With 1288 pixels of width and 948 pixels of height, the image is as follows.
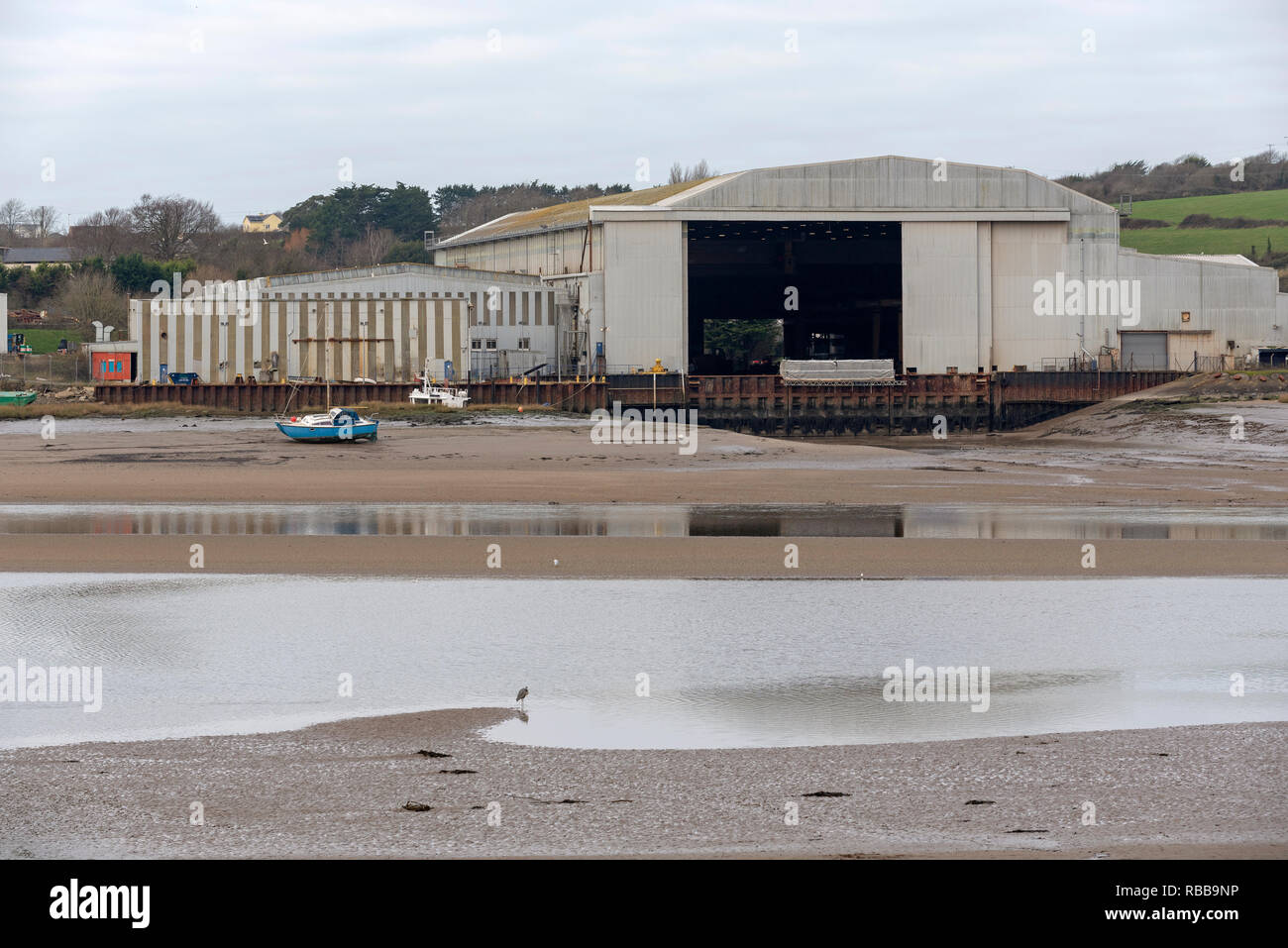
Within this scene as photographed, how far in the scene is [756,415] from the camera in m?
67.3

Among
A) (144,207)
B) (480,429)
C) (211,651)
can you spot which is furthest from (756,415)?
(144,207)

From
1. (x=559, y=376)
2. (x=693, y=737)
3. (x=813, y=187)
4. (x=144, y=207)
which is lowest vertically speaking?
(x=693, y=737)

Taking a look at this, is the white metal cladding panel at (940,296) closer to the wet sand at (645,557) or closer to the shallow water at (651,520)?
the shallow water at (651,520)

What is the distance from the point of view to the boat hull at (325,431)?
149 feet

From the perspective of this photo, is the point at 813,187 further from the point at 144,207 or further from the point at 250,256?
the point at 144,207

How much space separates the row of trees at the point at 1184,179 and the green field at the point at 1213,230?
27.7 ft

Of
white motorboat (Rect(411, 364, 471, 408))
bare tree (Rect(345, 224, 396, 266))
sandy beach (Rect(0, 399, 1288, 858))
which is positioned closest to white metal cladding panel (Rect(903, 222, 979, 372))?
white motorboat (Rect(411, 364, 471, 408))

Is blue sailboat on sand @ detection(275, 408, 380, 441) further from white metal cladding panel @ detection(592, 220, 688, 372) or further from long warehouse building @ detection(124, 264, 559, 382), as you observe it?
white metal cladding panel @ detection(592, 220, 688, 372)

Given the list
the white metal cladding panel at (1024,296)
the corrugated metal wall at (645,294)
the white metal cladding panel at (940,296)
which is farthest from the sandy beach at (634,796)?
the white metal cladding panel at (1024,296)

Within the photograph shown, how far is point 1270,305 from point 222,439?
5561 cm

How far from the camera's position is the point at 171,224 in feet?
401

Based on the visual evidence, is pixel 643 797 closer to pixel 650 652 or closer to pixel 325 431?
pixel 650 652
